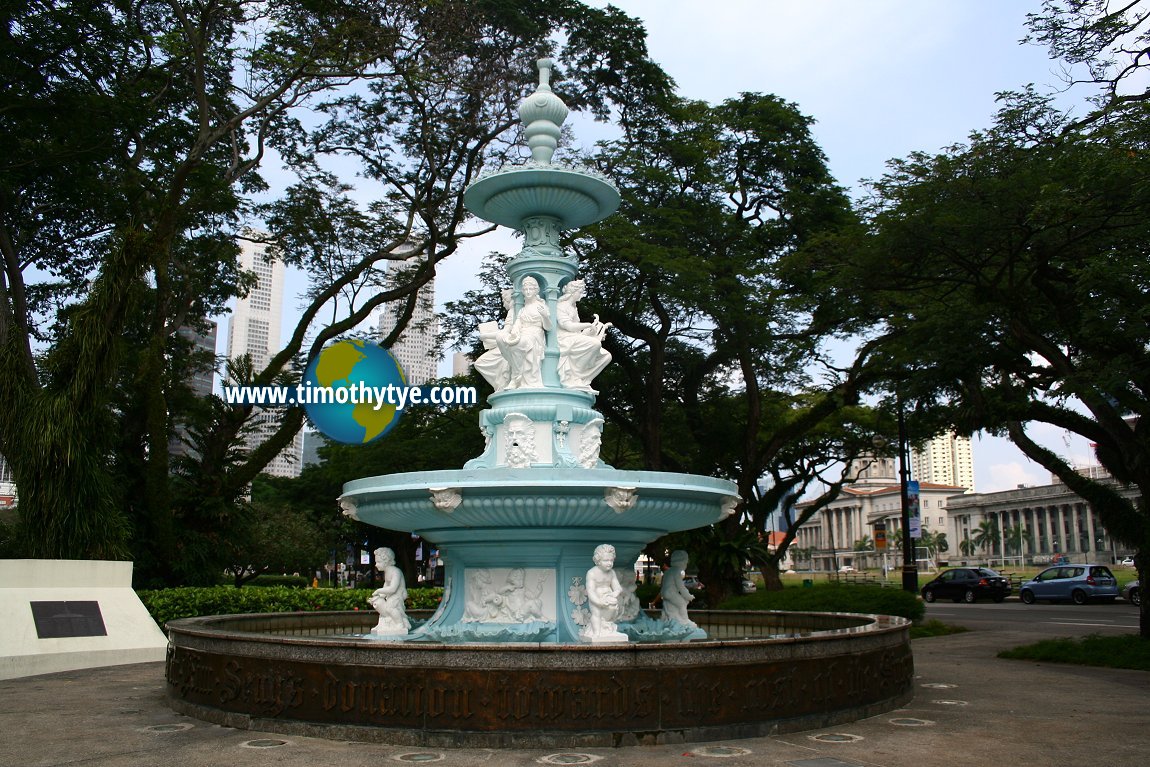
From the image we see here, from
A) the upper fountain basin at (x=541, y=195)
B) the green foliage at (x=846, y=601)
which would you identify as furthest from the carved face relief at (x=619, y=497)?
the green foliage at (x=846, y=601)

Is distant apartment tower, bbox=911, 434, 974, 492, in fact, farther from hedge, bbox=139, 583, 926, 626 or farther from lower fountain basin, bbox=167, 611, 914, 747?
lower fountain basin, bbox=167, 611, 914, 747

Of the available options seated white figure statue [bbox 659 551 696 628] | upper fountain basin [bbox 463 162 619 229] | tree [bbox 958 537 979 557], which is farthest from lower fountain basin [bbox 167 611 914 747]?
tree [bbox 958 537 979 557]

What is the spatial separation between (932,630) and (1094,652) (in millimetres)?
6038

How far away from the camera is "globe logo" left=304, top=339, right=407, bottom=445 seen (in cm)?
2403

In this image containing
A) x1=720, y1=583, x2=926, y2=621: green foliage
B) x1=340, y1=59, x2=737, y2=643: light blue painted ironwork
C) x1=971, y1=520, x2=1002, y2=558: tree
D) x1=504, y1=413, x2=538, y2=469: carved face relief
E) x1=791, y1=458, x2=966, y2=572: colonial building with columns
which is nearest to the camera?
x1=340, y1=59, x2=737, y2=643: light blue painted ironwork

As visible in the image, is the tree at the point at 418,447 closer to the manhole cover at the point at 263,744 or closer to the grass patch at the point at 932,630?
the grass patch at the point at 932,630

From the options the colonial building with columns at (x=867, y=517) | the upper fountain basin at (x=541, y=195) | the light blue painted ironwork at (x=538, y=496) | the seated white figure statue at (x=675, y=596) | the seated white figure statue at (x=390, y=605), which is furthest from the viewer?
the colonial building with columns at (x=867, y=517)

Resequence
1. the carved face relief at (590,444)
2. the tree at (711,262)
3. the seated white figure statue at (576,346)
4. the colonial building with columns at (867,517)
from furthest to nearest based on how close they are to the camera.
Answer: the colonial building with columns at (867,517) → the tree at (711,262) → the seated white figure statue at (576,346) → the carved face relief at (590,444)

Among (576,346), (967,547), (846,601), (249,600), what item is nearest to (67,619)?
(249,600)

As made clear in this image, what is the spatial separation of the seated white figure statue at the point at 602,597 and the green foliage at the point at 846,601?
8794 mm

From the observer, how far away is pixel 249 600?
17484 mm

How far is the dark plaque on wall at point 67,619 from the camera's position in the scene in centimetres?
1252

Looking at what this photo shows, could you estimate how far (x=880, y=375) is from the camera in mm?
23734

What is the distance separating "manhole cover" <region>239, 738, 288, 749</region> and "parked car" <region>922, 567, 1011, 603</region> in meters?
33.5
